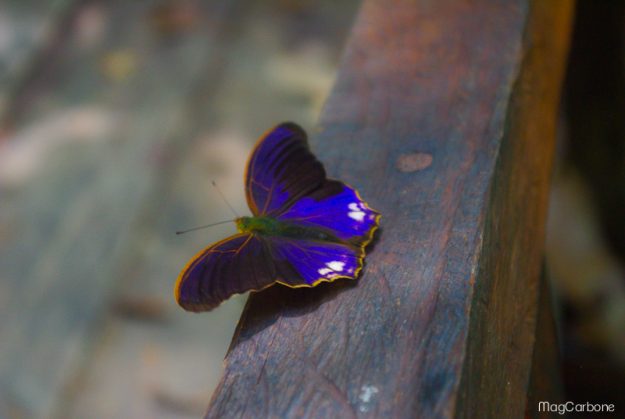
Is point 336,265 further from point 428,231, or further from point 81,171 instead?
point 81,171

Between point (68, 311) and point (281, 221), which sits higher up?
point (281, 221)

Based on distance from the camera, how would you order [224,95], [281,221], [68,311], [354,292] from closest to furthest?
[354,292] < [281,221] < [68,311] < [224,95]

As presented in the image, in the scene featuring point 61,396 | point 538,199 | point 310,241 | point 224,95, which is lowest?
point 61,396

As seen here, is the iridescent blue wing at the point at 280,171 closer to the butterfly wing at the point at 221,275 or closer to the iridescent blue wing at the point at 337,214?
the iridescent blue wing at the point at 337,214

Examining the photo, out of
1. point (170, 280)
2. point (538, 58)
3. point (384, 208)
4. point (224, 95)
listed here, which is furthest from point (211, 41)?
point (384, 208)

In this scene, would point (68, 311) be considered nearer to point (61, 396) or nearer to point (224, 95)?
point (61, 396)

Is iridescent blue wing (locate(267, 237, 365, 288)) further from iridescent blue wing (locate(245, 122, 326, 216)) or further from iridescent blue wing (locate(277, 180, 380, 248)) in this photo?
iridescent blue wing (locate(245, 122, 326, 216))
